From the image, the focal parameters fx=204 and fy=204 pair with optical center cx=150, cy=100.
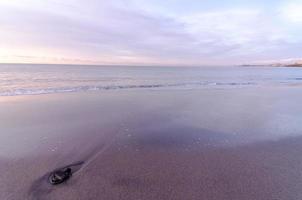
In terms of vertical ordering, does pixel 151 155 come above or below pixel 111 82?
below

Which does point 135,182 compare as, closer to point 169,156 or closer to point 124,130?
point 169,156

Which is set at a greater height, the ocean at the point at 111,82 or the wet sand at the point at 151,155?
the ocean at the point at 111,82

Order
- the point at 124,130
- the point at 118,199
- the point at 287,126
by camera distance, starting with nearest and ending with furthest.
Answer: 1. the point at 118,199
2. the point at 124,130
3. the point at 287,126

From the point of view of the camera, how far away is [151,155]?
4641 mm

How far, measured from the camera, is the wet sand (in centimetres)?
335

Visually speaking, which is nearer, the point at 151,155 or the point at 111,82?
the point at 151,155

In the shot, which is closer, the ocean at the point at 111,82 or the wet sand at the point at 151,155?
the wet sand at the point at 151,155

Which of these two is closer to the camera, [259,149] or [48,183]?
[48,183]

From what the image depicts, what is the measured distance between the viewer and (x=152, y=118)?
7.96 meters

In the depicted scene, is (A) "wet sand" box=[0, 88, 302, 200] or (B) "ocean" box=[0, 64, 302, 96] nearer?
(A) "wet sand" box=[0, 88, 302, 200]

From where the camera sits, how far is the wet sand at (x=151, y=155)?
3346mm

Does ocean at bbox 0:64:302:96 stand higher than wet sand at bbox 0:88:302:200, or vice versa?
ocean at bbox 0:64:302:96

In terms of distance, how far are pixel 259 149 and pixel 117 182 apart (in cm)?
365

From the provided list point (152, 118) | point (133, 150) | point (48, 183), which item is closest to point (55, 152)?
point (48, 183)
